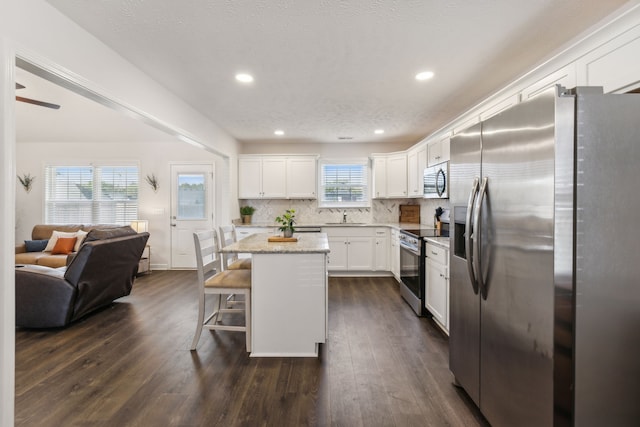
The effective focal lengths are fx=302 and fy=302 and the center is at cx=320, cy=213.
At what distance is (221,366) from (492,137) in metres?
2.47

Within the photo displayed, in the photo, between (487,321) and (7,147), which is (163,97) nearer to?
(7,147)

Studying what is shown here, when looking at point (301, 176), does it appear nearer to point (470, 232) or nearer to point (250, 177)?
point (250, 177)

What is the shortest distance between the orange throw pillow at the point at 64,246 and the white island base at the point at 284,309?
4.45 metres

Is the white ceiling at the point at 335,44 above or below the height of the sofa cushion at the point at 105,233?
above

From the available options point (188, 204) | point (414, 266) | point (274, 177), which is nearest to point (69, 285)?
point (188, 204)

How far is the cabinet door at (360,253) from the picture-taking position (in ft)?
17.2

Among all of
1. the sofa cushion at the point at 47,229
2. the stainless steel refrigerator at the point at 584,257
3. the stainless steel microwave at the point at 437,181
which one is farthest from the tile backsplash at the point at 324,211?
the stainless steel refrigerator at the point at 584,257

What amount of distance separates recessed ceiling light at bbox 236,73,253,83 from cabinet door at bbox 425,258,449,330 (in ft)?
8.46

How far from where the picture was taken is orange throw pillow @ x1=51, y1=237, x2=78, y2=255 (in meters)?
5.04

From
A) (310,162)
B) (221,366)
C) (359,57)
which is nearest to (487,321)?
(221,366)

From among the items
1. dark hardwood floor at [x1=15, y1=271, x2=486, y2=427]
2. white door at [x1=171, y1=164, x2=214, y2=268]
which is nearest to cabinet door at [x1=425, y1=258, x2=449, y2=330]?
dark hardwood floor at [x1=15, y1=271, x2=486, y2=427]

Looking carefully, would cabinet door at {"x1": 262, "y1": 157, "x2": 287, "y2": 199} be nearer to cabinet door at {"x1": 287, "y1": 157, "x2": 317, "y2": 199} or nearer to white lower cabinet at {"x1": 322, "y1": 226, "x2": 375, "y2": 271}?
cabinet door at {"x1": 287, "y1": 157, "x2": 317, "y2": 199}

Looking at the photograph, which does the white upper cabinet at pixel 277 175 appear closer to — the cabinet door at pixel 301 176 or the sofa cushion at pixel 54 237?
the cabinet door at pixel 301 176

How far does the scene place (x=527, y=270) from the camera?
4.43ft
